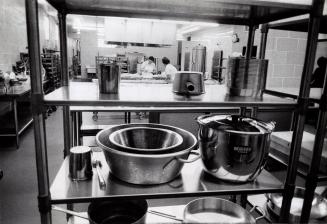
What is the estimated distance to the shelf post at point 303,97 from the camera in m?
1.06

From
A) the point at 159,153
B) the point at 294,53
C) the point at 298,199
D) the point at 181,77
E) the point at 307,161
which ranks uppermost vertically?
the point at 294,53

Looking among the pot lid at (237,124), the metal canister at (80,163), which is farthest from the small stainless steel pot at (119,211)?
the pot lid at (237,124)

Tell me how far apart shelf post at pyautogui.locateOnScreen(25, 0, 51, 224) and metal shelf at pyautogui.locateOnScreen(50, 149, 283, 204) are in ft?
0.18

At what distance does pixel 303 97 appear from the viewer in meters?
1.12

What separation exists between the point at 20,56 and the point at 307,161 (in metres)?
6.77

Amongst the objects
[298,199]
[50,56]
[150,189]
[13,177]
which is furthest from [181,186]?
[50,56]

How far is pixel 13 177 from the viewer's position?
3.17 metres

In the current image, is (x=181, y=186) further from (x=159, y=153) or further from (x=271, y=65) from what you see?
(x=271, y=65)

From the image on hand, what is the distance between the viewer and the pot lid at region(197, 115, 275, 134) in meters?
1.23

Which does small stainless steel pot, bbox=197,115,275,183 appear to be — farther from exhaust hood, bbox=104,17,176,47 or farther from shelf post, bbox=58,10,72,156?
exhaust hood, bbox=104,17,176,47

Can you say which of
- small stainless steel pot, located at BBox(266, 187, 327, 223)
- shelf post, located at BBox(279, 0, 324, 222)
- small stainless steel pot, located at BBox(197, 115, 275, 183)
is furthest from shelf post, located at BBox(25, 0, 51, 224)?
small stainless steel pot, located at BBox(266, 187, 327, 223)

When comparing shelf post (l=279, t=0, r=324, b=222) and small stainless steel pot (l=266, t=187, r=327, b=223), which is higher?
shelf post (l=279, t=0, r=324, b=222)

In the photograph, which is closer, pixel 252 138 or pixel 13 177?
pixel 252 138

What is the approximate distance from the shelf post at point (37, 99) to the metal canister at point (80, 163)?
0.17 metres
